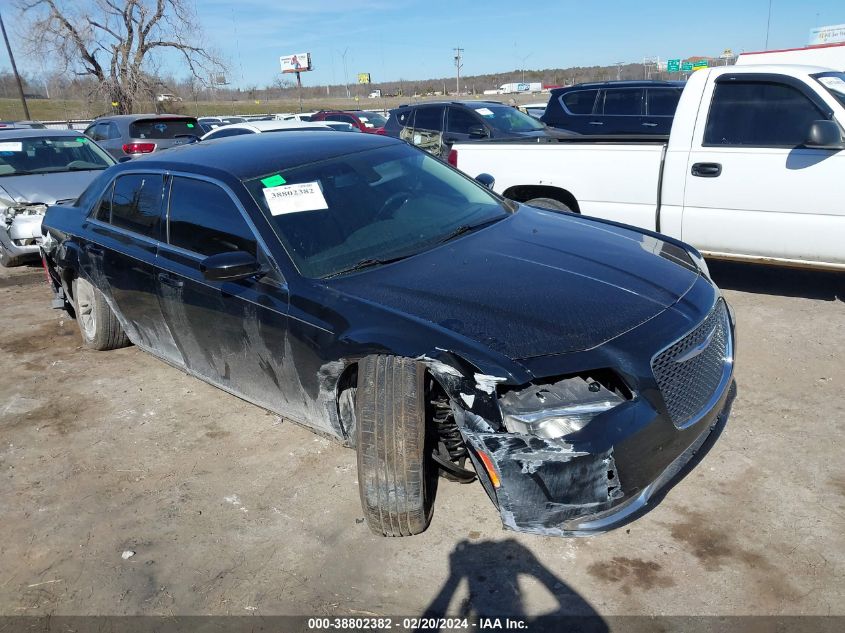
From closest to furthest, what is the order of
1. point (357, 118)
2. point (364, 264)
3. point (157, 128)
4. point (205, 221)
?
point (364, 264) → point (205, 221) → point (157, 128) → point (357, 118)

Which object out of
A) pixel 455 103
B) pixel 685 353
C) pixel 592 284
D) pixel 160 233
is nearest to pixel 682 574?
pixel 685 353

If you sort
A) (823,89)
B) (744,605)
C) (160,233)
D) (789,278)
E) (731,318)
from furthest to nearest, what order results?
1. (789,278)
2. (823,89)
3. (160,233)
4. (731,318)
5. (744,605)

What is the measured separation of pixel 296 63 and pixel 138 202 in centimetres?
7285

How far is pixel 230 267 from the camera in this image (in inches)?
124

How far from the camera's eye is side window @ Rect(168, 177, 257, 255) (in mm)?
3463

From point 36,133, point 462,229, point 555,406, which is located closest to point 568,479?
point 555,406

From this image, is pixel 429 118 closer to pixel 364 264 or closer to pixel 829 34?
pixel 364 264

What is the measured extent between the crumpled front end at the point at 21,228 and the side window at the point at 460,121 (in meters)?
6.58

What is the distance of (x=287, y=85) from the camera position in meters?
91.1

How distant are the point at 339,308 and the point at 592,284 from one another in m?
1.17

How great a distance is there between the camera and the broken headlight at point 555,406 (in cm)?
244

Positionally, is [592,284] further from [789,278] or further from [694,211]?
[789,278]

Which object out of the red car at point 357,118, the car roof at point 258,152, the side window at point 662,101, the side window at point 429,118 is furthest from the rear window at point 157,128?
the car roof at point 258,152

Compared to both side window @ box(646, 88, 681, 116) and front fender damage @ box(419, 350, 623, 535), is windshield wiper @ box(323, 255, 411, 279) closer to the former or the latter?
front fender damage @ box(419, 350, 623, 535)
